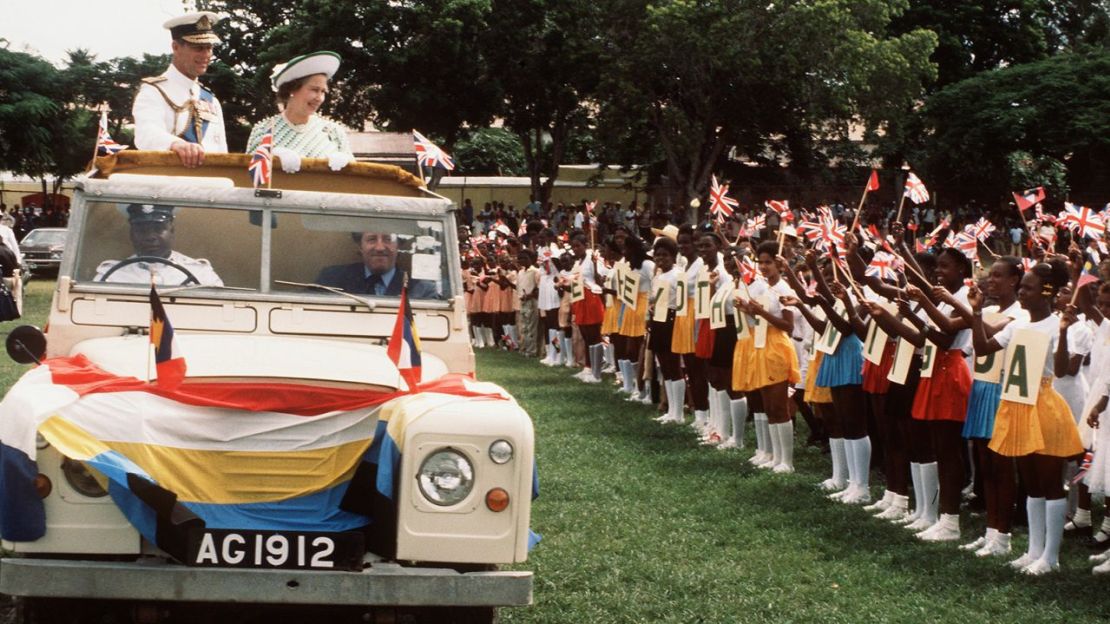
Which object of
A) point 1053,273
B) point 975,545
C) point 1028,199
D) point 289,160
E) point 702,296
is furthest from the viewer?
point 702,296

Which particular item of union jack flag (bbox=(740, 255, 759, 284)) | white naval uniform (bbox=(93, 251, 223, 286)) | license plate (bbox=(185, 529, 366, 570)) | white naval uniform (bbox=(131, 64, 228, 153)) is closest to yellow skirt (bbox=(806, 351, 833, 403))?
union jack flag (bbox=(740, 255, 759, 284))

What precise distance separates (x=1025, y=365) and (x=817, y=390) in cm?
322

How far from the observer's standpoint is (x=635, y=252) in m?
20.0

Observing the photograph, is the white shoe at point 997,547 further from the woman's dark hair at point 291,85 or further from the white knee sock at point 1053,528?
the woman's dark hair at point 291,85

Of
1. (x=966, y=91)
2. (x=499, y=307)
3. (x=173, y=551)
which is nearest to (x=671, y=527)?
(x=173, y=551)

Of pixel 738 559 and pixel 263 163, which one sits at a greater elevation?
pixel 263 163

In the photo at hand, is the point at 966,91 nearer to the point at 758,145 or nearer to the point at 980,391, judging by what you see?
the point at 758,145

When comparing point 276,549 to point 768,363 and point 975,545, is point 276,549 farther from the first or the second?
point 768,363

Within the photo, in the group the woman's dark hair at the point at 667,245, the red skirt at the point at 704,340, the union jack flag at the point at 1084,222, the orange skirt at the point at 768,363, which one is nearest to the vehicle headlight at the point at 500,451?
the union jack flag at the point at 1084,222

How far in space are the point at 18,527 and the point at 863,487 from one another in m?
7.65

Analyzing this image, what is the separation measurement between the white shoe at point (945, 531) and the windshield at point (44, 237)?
122 ft

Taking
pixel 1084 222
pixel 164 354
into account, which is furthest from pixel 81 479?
pixel 1084 222

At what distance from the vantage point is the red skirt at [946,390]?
407 inches

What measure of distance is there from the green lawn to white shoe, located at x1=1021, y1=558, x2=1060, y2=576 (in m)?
0.07
